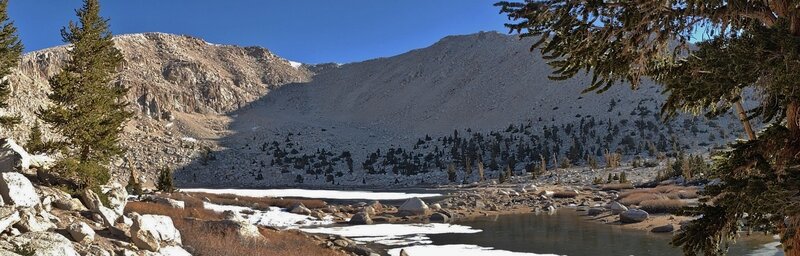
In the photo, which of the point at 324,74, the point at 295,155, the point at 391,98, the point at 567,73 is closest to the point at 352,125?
the point at 391,98

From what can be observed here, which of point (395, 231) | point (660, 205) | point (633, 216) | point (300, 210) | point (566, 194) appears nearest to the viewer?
point (395, 231)

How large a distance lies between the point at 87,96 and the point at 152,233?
1273 cm

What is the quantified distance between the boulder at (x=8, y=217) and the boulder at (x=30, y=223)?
161mm

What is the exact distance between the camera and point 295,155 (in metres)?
86.8

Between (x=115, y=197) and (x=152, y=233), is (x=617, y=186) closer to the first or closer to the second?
(x=115, y=197)

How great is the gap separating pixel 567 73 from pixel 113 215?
33.1 ft

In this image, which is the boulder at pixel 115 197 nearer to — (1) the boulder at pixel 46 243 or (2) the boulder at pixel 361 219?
(1) the boulder at pixel 46 243

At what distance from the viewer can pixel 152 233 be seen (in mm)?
11125

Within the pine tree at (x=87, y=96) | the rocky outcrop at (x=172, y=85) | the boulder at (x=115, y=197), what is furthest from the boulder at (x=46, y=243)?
the rocky outcrop at (x=172, y=85)

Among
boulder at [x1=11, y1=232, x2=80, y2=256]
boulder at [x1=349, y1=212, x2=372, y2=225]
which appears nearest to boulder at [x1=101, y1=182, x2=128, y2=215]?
boulder at [x1=11, y1=232, x2=80, y2=256]

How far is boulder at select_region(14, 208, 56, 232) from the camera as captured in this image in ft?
29.4

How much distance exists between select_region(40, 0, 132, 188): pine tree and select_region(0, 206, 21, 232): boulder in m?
12.0

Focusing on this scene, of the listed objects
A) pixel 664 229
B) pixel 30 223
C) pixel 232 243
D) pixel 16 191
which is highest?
pixel 16 191

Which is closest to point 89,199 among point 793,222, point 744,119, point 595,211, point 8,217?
point 8,217
